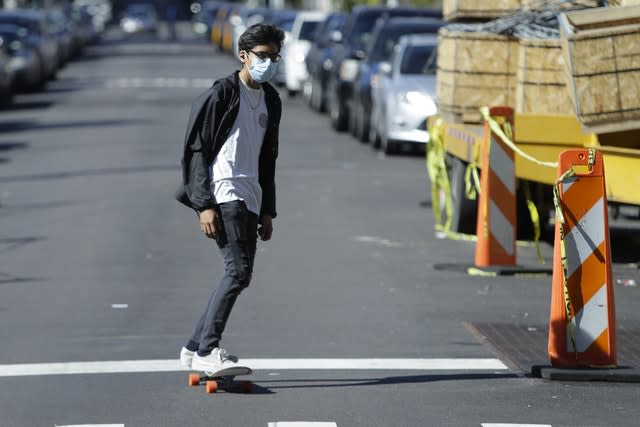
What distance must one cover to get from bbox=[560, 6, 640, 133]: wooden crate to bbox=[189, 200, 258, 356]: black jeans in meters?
4.58

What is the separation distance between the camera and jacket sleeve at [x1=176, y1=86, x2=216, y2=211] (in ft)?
28.2

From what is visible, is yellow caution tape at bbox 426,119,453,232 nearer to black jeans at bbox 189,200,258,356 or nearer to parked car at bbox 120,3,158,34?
black jeans at bbox 189,200,258,356

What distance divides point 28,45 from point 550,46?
29.3 metres

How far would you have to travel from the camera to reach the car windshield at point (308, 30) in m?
40.8

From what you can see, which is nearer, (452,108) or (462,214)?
(462,214)

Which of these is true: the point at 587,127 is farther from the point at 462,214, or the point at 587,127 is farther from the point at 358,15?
the point at 358,15

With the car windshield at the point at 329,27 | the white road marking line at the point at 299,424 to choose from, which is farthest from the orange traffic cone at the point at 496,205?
the car windshield at the point at 329,27

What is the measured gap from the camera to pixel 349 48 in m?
29.5

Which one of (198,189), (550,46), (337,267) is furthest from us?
(550,46)

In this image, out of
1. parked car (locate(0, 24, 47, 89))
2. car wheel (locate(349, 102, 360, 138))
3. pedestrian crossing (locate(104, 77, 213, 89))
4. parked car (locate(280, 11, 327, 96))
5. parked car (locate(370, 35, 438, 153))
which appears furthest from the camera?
pedestrian crossing (locate(104, 77, 213, 89))

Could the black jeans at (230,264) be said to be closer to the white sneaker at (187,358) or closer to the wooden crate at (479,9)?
the white sneaker at (187,358)

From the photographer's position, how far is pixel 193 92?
42219 mm

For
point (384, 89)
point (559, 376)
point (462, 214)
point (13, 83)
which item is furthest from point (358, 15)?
point (559, 376)

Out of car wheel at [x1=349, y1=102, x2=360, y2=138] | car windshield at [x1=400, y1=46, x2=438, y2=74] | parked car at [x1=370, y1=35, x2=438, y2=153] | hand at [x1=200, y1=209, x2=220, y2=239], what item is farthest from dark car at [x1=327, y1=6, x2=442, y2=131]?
hand at [x1=200, y1=209, x2=220, y2=239]
